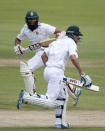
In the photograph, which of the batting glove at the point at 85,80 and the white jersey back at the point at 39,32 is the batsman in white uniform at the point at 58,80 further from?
the white jersey back at the point at 39,32

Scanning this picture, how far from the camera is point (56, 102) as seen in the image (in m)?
10.2

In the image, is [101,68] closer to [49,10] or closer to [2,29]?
[2,29]

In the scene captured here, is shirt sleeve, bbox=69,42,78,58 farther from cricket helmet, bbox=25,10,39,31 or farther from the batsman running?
cricket helmet, bbox=25,10,39,31

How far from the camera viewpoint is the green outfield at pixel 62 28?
1388 centimetres

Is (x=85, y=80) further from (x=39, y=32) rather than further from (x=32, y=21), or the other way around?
(x=39, y=32)

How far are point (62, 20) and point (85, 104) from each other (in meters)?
23.3

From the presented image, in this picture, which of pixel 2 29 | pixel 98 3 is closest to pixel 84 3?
pixel 98 3

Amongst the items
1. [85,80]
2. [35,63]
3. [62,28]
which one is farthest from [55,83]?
[62,28]

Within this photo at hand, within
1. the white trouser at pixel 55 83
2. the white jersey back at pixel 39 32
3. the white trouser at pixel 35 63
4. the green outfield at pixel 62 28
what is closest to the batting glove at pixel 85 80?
the white trouser at pixel 55 83

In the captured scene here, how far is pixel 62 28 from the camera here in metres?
32.1

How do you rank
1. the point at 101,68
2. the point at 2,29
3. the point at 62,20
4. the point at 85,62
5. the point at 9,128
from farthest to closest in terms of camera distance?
1. the point at 62,20
2. the point at 2,29
3. the point at 85,62
4. the point at 101,68
5. the point at 9,128

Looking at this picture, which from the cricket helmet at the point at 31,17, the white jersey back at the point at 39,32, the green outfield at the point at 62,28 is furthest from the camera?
the green outfield at the point at 62,28

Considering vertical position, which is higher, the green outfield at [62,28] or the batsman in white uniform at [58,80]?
the batsman in white uniform at [58,80]

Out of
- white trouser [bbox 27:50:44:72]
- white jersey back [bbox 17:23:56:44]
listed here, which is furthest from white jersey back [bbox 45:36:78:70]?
white jersey back [bbox 17:23:56:44]
